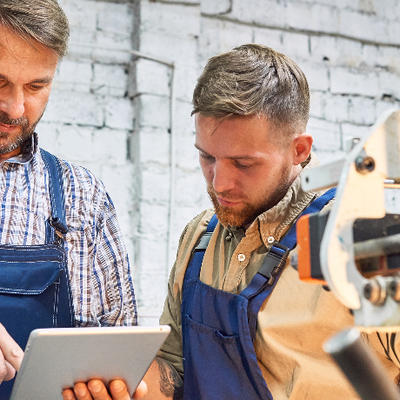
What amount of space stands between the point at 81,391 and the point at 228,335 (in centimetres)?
33

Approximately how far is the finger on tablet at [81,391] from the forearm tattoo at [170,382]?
309 millimetres

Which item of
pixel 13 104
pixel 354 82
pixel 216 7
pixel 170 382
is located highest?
pixel 216 7

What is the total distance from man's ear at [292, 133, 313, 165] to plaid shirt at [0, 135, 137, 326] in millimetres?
461

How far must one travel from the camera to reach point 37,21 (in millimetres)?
1479

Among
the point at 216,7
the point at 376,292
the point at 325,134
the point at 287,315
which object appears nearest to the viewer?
the point at 376,292

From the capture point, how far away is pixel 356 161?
0.73 m

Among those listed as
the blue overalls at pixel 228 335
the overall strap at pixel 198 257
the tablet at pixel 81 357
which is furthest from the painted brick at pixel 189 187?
the tablet at pixel 81 357

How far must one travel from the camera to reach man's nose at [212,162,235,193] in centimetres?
148

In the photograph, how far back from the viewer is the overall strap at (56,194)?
1517 millimetres

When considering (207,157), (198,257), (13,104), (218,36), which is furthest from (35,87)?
(218,36)

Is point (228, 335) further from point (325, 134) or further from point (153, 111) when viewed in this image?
point (325, 134)

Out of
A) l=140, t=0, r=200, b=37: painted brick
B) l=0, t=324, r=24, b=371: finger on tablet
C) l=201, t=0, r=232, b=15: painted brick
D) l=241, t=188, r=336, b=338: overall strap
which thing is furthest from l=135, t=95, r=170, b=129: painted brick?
l=0, t=324, r=24, b=371: finger on tablet

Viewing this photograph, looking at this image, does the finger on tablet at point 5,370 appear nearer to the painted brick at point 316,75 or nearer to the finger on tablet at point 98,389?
the finger on tablet at point 98,389

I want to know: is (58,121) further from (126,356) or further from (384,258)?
(384,258)
